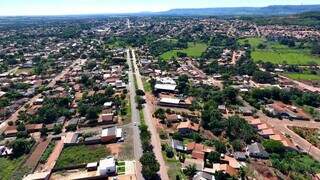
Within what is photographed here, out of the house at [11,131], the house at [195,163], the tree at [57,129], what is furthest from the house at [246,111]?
the house at [11,131]

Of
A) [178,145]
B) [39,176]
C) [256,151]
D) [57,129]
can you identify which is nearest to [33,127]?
[57,129]

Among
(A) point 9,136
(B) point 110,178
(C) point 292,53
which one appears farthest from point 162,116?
(C) point 292,53

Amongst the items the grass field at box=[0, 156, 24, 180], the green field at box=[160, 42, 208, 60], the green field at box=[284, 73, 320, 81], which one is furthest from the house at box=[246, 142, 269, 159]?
the green field at box=[160, 42, 208, 60]

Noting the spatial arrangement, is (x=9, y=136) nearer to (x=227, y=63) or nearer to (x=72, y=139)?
(x=72, y=139)

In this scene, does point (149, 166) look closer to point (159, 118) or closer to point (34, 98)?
point (159, 118)

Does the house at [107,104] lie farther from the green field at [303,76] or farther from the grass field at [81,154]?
the green field at [303,76]

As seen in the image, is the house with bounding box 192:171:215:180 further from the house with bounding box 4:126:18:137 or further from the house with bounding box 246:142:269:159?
the house with bounding box 4:126:18:137
